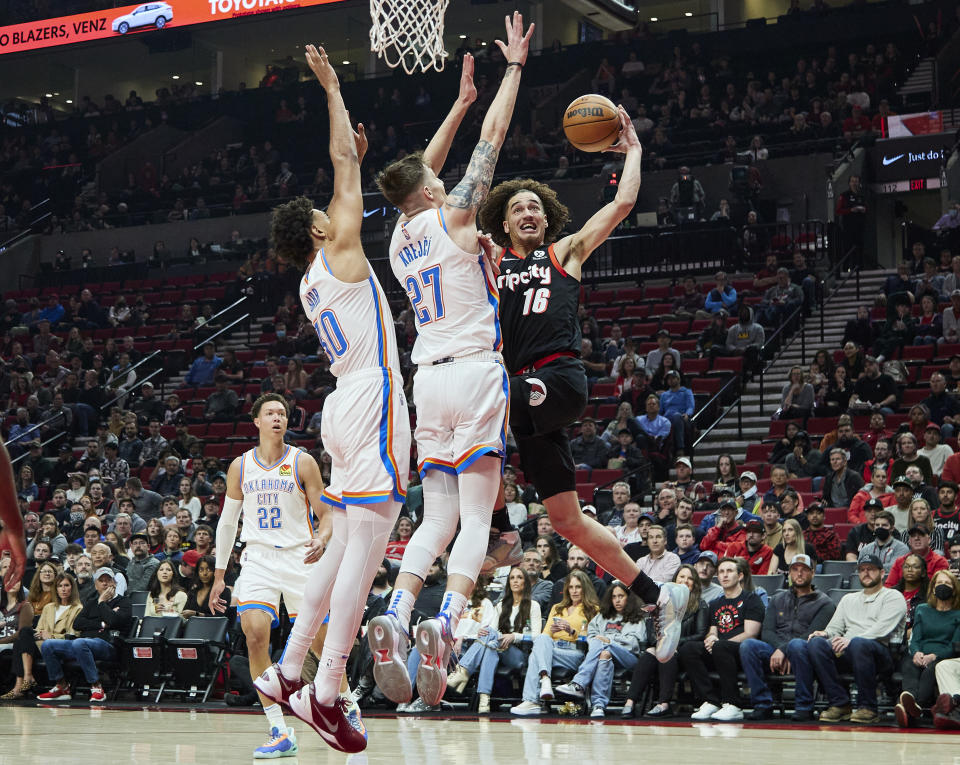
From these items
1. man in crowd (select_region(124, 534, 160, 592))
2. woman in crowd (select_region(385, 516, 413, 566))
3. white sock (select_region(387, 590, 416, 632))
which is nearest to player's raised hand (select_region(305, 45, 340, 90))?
white sock (select_region(387, 590, 416, 632))

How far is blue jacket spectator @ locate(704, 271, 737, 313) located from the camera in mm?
17625

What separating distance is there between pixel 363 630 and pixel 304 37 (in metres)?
24.0

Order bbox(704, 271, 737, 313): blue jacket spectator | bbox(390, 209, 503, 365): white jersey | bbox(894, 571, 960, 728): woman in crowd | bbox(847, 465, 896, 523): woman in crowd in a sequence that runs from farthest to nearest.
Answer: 1. bbox(704, 271, 737, 313): blue jacket spectator
2. bbox(847, 465, 896, 523): woman in crowd
3. bbox(894, 571, 960, 728): woman in crowd
4. bbox(390, 209, 503, 365): white jersey

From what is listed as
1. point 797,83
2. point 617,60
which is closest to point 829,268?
point 797,83

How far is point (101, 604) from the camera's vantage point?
1298 cm

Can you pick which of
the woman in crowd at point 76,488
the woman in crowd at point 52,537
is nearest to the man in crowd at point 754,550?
the woman in crowd at point 52,537

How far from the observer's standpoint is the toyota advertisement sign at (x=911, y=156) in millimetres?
21906

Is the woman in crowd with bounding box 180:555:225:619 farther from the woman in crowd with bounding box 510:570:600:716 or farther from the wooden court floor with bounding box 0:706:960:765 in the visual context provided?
the woman in crowd with bounding box 510:570:600:716

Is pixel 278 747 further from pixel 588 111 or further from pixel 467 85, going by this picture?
pixel 588 111

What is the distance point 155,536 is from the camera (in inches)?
588

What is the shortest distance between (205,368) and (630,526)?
11.1 meters

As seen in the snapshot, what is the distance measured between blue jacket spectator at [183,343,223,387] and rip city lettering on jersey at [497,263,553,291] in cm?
1582

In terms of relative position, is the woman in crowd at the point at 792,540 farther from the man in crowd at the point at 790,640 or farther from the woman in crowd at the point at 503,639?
the woman in crowd at the point at 503,639

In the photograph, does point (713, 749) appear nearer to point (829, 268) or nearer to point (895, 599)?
point (895, 599)
